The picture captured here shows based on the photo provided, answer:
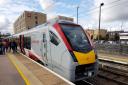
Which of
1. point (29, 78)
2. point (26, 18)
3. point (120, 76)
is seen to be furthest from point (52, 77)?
point (26, 18)

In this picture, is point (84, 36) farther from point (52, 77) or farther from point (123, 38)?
point (123, 38)

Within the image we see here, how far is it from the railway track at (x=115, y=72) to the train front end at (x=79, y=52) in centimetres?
273

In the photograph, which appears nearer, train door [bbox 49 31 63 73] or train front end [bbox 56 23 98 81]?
train front end [bbox 56 23 98 81]

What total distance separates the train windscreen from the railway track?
3.28 metres

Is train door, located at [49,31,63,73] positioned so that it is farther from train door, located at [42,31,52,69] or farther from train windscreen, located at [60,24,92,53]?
train windscreen, located at [60,24,92,53]

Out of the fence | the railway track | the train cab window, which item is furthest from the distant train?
the fence

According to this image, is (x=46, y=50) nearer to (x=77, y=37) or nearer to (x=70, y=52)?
(x=77, y=37)

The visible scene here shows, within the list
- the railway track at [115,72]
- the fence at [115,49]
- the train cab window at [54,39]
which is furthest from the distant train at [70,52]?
the fence at [115,49]

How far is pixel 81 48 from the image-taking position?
8.12 metres

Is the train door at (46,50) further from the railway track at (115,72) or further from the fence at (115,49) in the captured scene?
the fence at (115,49)

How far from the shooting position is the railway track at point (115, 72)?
10.4 m

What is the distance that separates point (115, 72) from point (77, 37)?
500cm

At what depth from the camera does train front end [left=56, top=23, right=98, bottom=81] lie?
7602 millimetres

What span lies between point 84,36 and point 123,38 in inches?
2191
